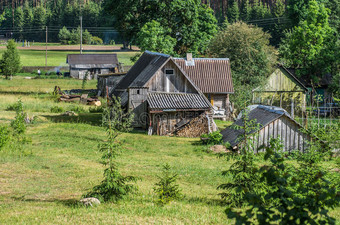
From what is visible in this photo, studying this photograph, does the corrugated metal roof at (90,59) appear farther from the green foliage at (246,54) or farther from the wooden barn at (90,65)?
the green foliage at (246,54)

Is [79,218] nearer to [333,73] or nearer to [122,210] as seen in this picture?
[122,210]

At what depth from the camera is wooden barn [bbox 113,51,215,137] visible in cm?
3291

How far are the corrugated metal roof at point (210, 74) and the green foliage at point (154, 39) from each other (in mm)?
5061

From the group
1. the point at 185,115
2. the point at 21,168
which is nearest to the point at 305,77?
the point at 185,115

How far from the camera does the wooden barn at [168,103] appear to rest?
3291cm

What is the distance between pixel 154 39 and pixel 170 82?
1325cm

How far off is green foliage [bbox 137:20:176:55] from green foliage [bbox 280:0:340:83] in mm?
15829

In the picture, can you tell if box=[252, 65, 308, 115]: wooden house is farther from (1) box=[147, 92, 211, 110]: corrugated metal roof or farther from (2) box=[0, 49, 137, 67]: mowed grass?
(2) box=[0, 49, 137, 67]: mowed grass

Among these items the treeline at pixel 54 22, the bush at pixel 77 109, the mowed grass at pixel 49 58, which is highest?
the treeline at pixel 54 22

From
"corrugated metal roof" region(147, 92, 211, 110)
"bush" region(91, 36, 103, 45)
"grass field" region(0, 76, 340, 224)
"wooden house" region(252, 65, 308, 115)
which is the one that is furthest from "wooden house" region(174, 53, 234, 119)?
"bush" region(91, 36, 103, 45)

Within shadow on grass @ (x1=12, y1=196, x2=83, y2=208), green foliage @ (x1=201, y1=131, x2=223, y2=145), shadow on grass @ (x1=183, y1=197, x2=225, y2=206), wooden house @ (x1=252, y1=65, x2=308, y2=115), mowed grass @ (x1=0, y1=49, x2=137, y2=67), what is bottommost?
shadow on grass @ (x1=183, y1=197, x2=225, y2=206)

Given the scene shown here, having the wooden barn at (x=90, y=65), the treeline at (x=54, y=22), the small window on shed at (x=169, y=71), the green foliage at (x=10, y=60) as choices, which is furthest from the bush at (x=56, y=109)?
the treeline at (x=54, y=22)

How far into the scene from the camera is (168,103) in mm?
33094

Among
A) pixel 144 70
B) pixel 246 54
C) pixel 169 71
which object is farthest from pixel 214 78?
pixel 246 54
